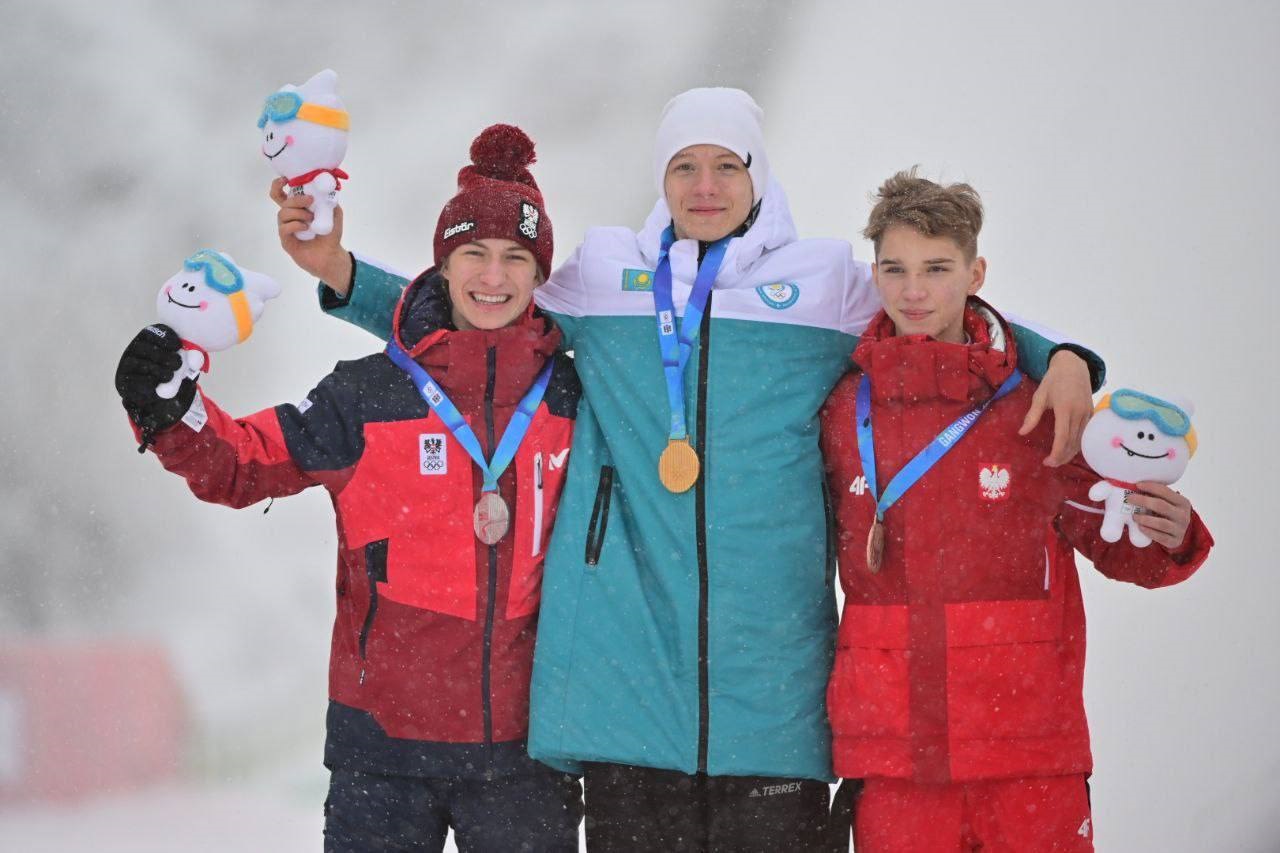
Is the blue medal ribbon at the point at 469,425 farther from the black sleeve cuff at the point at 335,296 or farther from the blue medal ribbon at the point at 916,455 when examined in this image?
the blue medal ribbon at the point at 916,455

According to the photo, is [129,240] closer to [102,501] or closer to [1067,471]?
[102,501]

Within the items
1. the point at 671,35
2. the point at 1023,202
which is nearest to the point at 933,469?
the point at 1023,202

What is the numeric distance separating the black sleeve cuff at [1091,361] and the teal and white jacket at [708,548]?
2.2 inches

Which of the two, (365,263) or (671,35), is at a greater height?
(671,35)

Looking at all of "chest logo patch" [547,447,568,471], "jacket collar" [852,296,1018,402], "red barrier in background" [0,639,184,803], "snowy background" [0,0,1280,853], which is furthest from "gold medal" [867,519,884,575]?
"red barrier in background" [0,639,184,803]

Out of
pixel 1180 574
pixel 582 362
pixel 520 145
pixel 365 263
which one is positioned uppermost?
pixel 520 145

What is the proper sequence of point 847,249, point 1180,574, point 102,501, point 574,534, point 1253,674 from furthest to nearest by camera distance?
1. point 102,501
2. point 1253,674
3. point 847,249
4. point 574,534
5. point 1180,574

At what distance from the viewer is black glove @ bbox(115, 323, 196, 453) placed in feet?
7.75

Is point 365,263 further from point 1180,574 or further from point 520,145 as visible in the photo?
point 1180,574

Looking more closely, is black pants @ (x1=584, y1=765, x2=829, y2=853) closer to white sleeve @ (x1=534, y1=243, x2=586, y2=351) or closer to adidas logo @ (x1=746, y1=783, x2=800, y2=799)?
adidas logo @ (x1=746, y1=783, x2=800, y2=799)

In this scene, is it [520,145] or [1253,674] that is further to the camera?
[1253,674]

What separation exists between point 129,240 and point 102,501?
3.13 ft

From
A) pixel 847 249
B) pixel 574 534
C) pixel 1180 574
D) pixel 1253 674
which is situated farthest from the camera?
pixel 1253 674

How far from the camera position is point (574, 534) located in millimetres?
2514
